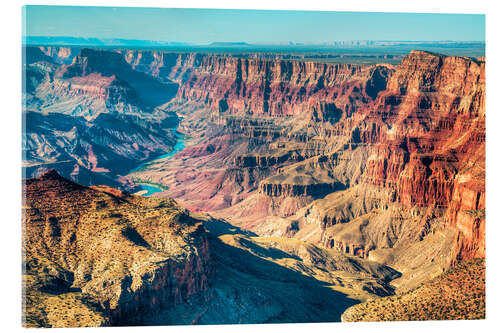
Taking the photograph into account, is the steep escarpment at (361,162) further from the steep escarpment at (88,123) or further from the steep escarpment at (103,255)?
the steep escarpment at (103,255)

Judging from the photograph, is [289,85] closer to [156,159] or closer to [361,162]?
[156,159]

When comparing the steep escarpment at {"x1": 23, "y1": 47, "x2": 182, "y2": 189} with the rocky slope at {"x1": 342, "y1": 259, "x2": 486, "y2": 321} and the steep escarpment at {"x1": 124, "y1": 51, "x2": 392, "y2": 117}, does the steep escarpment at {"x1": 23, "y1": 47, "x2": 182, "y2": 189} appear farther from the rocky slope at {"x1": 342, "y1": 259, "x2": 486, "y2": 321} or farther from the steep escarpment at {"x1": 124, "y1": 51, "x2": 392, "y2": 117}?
the rocky slope at {"x1": 342, "y1": 259, "x2": 486, "y2": 321}

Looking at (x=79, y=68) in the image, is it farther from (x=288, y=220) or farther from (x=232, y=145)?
(x=288, y=220)

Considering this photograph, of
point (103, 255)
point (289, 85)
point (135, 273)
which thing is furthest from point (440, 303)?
point (289, 85)

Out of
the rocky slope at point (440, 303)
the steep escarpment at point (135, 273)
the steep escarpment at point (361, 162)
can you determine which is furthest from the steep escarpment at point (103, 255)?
the steep escarpment at point (361, 162)

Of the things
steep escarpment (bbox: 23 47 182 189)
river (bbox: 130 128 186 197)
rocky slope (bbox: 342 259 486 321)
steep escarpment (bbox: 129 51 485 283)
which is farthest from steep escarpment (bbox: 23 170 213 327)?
river (bbox: 130 128 186 197)

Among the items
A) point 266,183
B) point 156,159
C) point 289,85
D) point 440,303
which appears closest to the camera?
point 440,303
